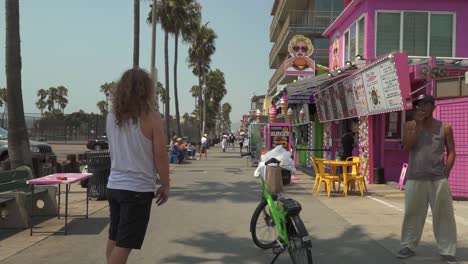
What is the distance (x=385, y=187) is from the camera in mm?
13258

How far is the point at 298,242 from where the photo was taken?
4.82 meters

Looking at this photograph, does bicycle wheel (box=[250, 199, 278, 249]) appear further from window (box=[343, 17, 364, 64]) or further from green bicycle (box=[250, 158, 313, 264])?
window (box=[343, 17, 364, 64])

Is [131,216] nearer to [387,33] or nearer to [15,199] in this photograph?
[15,199]

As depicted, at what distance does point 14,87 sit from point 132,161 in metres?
6.80

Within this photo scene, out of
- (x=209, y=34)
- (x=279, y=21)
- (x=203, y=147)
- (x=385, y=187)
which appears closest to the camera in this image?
(x=385, y=187)

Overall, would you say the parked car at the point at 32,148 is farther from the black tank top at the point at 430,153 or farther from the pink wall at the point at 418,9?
the black tank top at the point at 430,153

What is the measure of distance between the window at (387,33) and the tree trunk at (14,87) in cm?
1043

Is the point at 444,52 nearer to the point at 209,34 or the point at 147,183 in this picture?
the point at 147,183

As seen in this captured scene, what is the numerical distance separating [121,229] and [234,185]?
10121 mm

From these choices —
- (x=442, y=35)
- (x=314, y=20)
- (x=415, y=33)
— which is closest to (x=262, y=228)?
(x=415, y=33)

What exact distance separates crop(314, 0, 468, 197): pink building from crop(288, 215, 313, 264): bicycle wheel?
7.74 meters

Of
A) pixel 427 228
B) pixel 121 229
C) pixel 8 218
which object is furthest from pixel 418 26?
pixel 121 229

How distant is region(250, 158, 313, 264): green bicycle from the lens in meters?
4.75

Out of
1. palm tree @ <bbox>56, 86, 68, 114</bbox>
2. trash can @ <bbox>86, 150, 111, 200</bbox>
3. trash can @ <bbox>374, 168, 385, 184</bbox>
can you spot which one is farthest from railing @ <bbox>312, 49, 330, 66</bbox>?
palm tree @ <bbox>56, 86, 68, 114</bbox>
